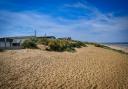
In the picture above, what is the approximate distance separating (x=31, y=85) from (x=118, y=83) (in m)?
5.11

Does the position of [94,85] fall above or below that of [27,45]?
below

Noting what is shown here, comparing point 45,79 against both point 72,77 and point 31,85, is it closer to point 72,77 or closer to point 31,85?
point 31,85

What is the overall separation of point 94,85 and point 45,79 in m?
2.73

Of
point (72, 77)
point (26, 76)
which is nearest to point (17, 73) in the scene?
point (26, 76)

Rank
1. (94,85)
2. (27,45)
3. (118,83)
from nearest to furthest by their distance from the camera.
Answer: (94,85) < (118,83) < (27,45)

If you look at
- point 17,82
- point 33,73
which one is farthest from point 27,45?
point 17,82

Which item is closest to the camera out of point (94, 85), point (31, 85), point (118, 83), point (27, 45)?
point (31, 85)

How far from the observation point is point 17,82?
682 cm

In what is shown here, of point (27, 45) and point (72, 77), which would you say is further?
point (27, 45)

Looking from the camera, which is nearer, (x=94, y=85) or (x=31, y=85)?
(x=31, y=85)

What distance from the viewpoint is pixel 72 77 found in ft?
27.8

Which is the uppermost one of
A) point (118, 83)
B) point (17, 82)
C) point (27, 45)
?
point (27, 45)

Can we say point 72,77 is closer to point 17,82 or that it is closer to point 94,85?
point 94,85

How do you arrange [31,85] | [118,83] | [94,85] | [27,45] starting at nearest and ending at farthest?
1. [31,85]
2. [94,85]
3. [118,83]
4. [27,45]
